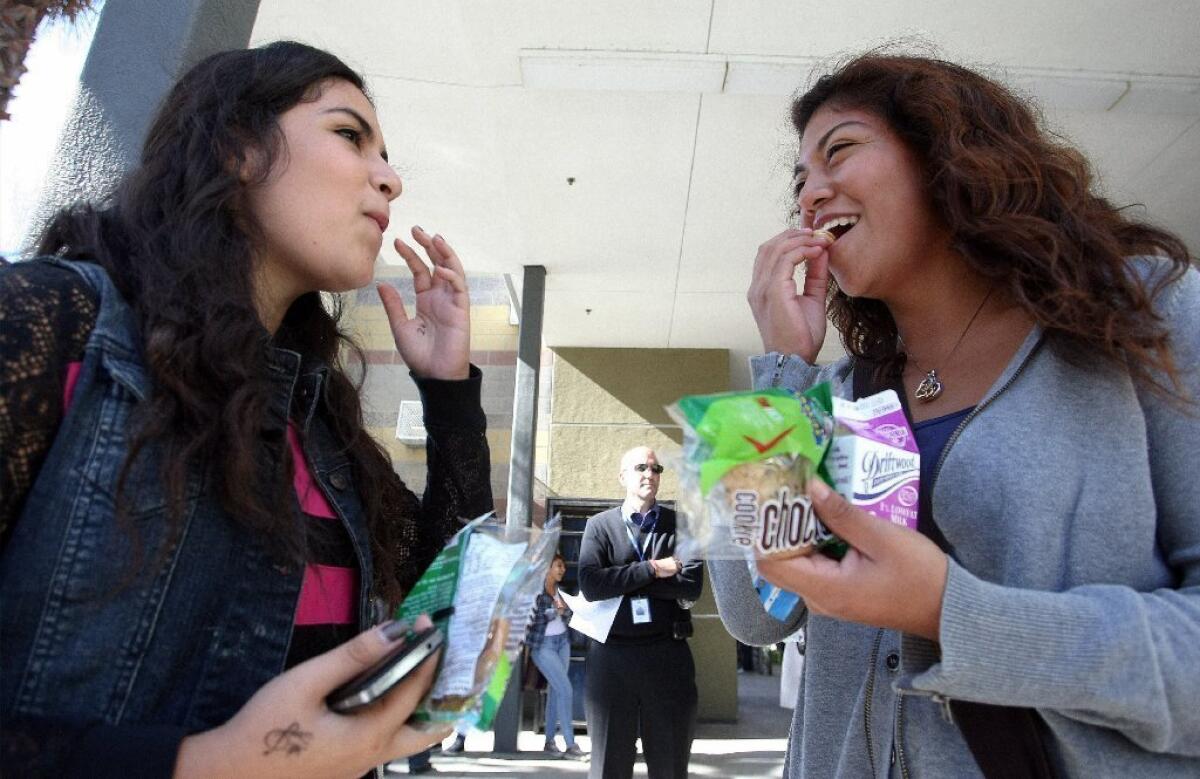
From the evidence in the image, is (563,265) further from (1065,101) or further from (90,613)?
(90,613)

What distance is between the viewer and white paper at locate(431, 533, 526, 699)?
856mm

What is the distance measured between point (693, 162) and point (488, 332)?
5.83 metres

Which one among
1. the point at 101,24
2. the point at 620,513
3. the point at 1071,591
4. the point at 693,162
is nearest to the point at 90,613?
the point at 1071,591

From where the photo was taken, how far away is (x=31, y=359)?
89 cm

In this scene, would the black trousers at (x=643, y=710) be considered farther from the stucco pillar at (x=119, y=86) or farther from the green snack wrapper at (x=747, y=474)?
the green snack wrapper at (x=747, y=474)

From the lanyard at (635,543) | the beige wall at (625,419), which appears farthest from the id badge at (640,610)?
the beige wall at (625,419)

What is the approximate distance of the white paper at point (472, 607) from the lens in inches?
33.7

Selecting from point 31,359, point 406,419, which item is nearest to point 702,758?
point 406,419

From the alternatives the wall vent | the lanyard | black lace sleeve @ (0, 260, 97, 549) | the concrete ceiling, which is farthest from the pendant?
the wall vent

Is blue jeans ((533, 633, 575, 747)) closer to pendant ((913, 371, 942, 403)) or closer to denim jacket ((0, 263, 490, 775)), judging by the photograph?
pendant ((913, 371, 942, 403))

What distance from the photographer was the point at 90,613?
868 mm

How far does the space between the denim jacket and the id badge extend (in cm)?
374

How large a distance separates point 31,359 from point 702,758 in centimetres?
711

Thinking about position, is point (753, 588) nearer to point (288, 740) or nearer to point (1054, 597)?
point (1054, 597)
